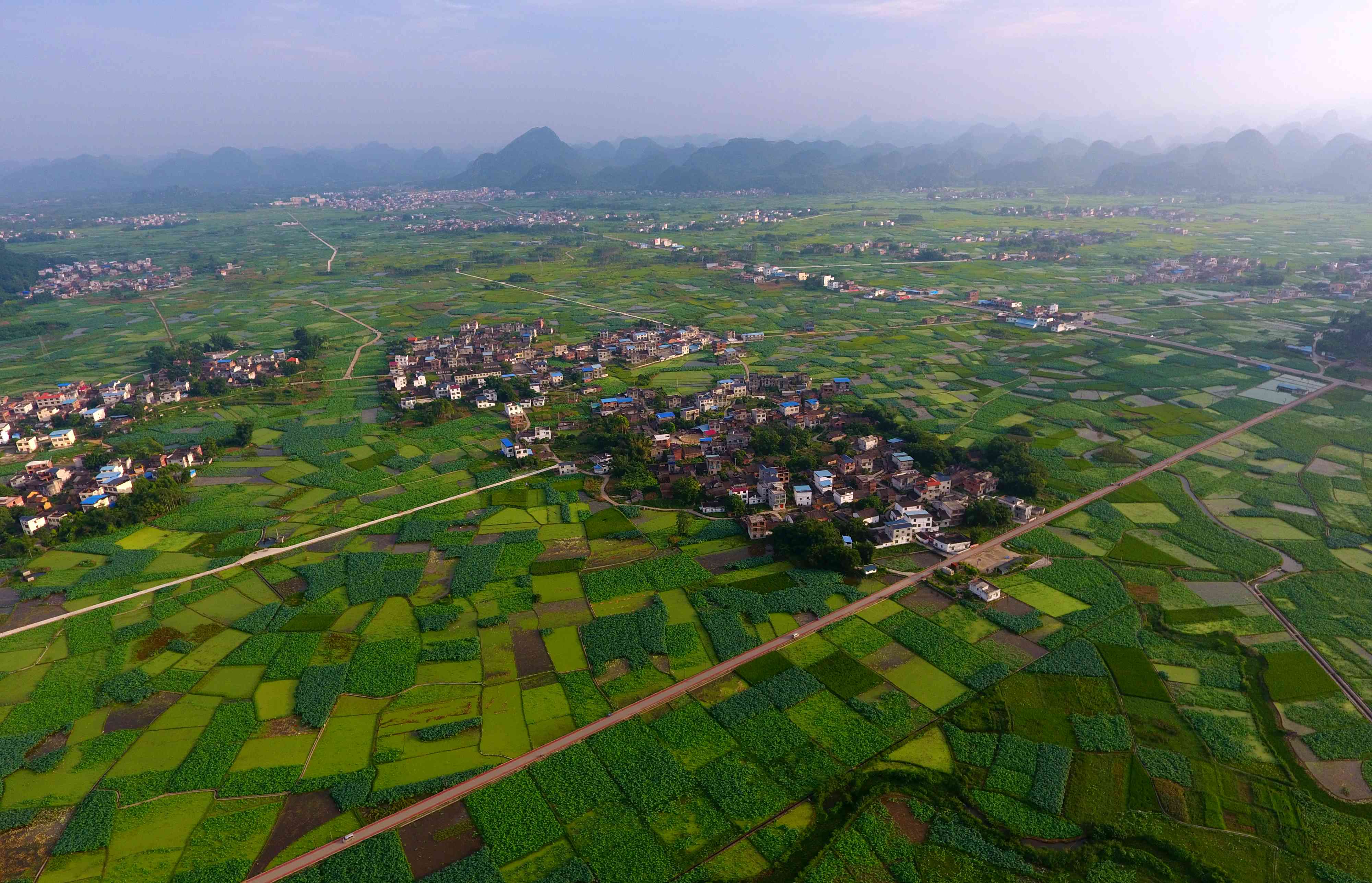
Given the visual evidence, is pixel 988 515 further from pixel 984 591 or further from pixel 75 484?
pixel 75 484

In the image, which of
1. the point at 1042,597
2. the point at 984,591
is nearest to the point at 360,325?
the point at 984,591

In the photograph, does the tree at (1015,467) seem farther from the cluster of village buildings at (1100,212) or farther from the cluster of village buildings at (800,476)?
the cluster of village buildings at (1100,212)

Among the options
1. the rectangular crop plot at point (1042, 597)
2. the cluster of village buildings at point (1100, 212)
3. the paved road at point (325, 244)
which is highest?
the cluster of village buildings at point (1100, 212)

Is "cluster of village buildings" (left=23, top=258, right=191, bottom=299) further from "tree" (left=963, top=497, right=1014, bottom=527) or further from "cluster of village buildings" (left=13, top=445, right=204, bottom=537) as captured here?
"tree" (left=963, top=497, right=1014, bottom=527)

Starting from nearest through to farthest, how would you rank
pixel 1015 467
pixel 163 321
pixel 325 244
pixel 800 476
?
pixel 1015 467 → pixel 800 476 → pixel 163 321 → pixel 325 244

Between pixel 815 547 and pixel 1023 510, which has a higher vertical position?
pixel 815 547

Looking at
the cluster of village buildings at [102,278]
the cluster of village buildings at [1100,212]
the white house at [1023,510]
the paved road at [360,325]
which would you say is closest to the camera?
the white house at [1023,510]

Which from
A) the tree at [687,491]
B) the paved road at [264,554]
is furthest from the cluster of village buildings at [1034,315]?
the paved road at [264,554]
